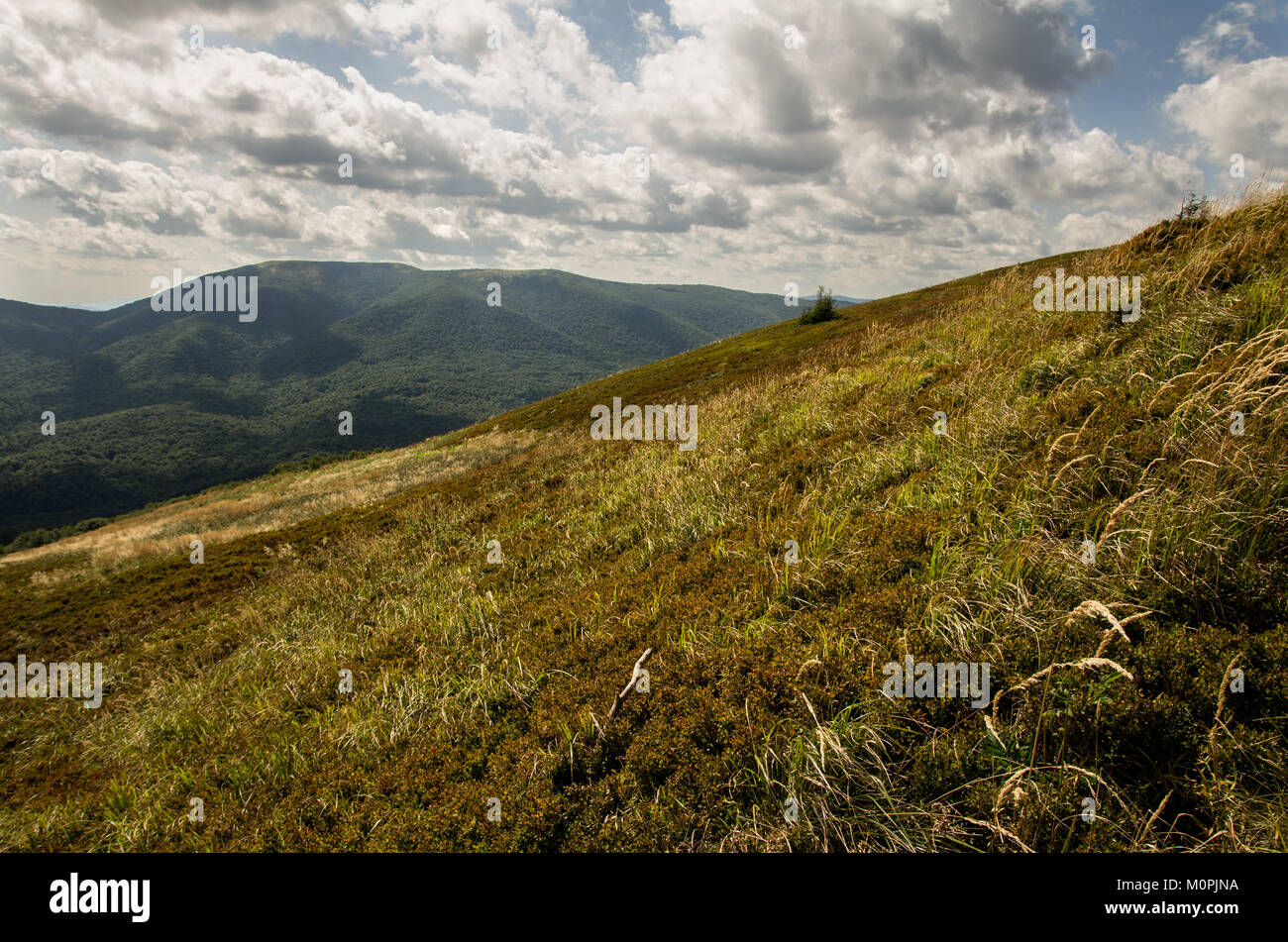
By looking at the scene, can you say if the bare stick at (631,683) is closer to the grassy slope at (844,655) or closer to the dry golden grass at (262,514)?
the grassy slope at (844,655)

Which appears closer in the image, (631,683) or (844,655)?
(844,655)

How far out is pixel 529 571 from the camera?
10273 millimetres

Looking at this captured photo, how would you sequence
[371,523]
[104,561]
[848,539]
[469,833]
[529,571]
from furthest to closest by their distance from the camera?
[104,561]
[371,523]
[529,571]
[848,539]
[469,833]

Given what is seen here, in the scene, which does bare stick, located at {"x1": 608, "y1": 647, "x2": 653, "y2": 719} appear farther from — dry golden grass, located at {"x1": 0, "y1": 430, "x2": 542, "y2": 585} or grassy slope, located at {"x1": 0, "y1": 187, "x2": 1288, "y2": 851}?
dry golden grass, located at {"x1": 0, "y1": 430, "x2": 542, "y2": 585}

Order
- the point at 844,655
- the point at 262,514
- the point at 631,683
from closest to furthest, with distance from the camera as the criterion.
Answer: the point at 844,655 < the point at 631,683 < the point at 262,514

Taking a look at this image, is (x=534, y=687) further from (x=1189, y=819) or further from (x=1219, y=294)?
(x=1219, y=294)

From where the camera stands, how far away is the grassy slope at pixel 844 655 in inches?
137

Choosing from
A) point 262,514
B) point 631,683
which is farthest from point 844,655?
point 262,514

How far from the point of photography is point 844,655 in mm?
4762

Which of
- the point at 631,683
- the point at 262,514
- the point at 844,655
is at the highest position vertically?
the point at 844,655

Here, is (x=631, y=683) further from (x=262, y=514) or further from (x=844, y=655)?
(x=262, y=514)

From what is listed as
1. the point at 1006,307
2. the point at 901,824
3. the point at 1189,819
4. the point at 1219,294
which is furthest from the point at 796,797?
the point at 1006,307

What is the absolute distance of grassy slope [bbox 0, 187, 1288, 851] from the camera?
137 inches

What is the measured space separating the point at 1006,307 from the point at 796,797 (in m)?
16.3
